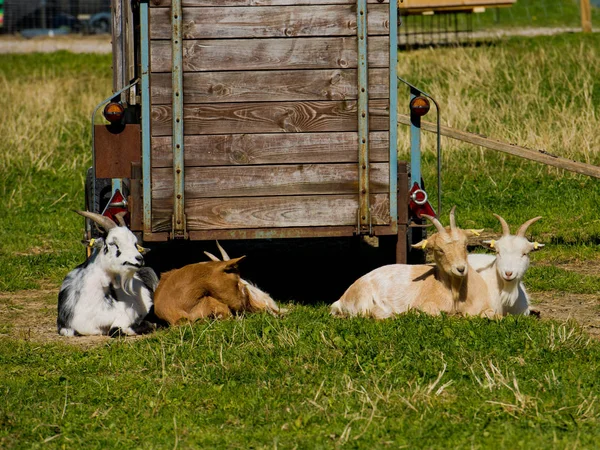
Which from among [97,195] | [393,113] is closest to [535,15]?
[97,195]

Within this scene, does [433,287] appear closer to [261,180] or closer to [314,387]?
[261,180]

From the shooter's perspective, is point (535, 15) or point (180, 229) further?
point (535, 15)

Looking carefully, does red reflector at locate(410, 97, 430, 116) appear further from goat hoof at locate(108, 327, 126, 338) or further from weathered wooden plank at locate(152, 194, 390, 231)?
goat hoof at locate(108, 327, 126, 338)

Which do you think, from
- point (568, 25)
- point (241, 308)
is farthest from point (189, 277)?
point (568, 25)

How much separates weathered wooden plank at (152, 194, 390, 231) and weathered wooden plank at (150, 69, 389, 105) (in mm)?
785

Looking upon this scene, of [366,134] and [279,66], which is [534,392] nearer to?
[366,134]

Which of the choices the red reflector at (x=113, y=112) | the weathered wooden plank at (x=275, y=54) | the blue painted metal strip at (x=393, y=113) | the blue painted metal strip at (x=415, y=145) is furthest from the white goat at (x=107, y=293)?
the blue painted metal strip at (x=415, y=145)

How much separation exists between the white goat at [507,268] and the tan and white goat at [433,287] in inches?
3.5

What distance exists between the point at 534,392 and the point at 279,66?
3.37 m

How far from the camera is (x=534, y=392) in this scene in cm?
586

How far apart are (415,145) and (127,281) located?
8.83 ft

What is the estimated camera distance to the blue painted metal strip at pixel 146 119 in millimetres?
7820

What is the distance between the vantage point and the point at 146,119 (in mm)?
7918

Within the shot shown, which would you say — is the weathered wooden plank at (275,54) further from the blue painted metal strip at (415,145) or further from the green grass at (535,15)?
the green grass at (535,15)
